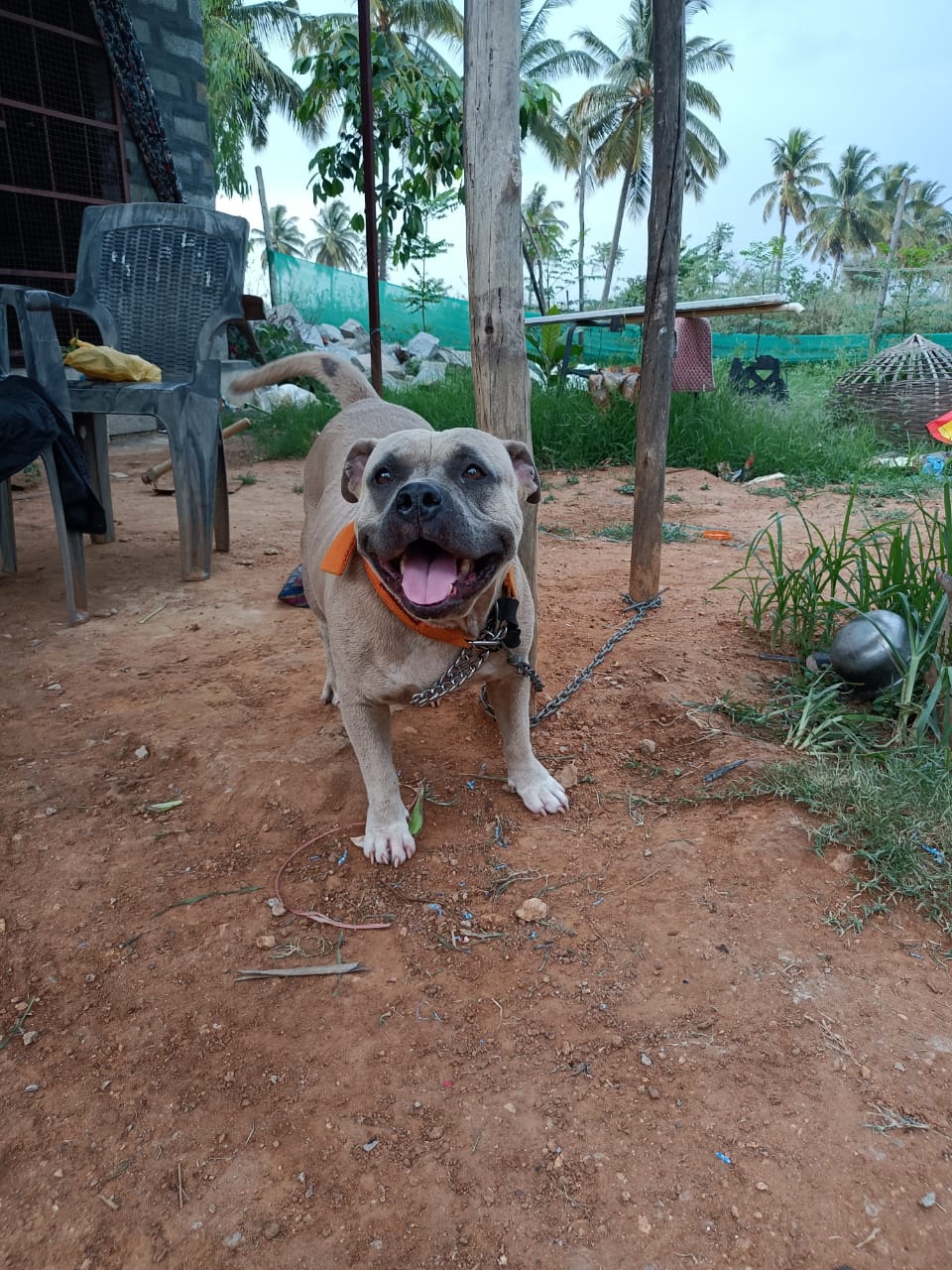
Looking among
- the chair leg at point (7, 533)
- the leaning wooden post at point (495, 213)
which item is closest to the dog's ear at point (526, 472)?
the leaning wooden post at point (495, 213)

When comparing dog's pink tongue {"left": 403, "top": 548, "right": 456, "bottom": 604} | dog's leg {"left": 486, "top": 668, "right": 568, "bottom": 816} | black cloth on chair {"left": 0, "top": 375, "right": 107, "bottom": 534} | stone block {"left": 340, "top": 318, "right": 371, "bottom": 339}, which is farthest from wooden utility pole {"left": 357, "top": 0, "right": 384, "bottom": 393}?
stone block {"left": 340, "top": 318, "right": 371, "bottom": 339}

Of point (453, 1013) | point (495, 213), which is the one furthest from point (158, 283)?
point (453, 1013)

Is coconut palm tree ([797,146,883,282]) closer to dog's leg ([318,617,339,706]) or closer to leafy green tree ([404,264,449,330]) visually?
leafy green tree ([404,264,449,330])

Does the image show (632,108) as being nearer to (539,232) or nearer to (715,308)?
(539,232)

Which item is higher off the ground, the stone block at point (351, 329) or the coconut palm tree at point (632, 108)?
the coconut palm tree at point (632, 108)

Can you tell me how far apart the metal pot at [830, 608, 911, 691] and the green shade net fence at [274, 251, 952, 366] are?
1036cm

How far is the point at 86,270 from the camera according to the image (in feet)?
14.2

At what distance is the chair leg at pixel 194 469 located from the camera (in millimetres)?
3987

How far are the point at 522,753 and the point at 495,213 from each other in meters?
1.73

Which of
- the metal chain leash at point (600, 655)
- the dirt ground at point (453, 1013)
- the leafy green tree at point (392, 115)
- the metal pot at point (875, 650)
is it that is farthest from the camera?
the leafy green tree at point (392, 115)

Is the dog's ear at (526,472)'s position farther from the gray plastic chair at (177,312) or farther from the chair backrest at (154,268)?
the chair backrest at (154,268)

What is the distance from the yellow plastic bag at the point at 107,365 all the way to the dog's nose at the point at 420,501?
2.91 meters

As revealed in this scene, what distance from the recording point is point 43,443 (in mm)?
3379

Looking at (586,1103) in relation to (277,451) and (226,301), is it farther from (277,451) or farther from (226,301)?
(277,451)
